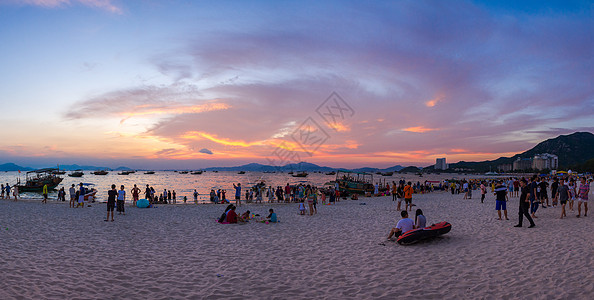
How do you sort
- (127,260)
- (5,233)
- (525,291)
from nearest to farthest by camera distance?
(525,291), (127,260), (5,233)

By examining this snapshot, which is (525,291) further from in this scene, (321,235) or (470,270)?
(321,235)

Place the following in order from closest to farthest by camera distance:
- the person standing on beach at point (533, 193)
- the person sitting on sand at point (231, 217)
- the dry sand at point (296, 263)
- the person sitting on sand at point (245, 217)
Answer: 1. the dry sand at point (296, 263)
2. the person standing on beach at point (533, 193)
3. the person sitting on sand at point (231, 217)
4. the person sitting on sand at point (245, 217)

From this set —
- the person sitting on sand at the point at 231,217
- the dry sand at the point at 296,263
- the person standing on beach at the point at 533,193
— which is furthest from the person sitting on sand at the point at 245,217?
the person standing on beach at the point at 533,193

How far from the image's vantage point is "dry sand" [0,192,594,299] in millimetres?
5621

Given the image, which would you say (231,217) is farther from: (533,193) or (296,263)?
(533,193)

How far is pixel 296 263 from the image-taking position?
24.6 ft

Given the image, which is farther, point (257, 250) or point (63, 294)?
point (257, 250)

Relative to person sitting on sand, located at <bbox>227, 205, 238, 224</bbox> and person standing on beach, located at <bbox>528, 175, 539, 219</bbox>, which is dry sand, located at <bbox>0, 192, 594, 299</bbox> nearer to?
person standing on beach, located at <bbox>528, 175, 539, 219</bbox>

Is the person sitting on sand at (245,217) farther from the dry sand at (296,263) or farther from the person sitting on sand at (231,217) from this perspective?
the dry sand at (296,263)

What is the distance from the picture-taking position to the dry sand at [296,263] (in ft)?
18.4

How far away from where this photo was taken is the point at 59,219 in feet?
47.4

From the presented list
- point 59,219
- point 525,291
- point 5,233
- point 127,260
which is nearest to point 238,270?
point 127,260

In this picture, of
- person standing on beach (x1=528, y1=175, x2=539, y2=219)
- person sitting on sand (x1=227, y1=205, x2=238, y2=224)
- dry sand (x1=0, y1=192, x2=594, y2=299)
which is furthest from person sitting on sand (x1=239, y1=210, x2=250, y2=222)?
person standing on beach (x1=528, y1=175, x2=539, y2=219)

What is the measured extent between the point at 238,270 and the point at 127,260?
3091 millimetres
